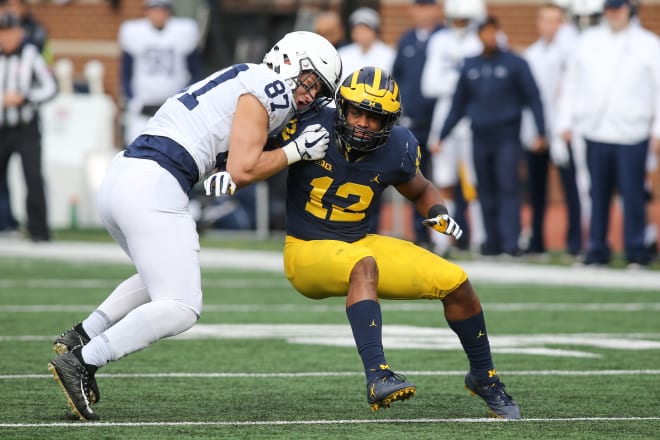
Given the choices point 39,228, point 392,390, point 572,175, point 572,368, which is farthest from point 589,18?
point 392,390

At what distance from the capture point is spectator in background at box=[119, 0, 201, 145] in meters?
16.5

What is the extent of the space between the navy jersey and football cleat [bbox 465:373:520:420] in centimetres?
80

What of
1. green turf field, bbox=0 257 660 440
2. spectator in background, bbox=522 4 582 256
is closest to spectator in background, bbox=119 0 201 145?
spectator in background, bbox=522 4 582 256

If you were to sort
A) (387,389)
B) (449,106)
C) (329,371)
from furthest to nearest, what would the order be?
(449,106) < (329,371) < (387,389)

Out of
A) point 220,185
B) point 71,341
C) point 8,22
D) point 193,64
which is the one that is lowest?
point 193,64

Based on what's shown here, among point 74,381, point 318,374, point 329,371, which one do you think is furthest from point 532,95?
point 74,381

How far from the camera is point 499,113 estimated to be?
1438cm

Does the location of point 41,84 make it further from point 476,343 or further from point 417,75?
point 476,343

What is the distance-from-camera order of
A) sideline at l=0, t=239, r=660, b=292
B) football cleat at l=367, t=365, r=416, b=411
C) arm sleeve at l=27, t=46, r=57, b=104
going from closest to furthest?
football cleat at l=367, t=365, r=416, b=411 → sideline at l=0, t=239, r=660, b=292 → arm sleeve at l=27, t=46, r=57, b=104

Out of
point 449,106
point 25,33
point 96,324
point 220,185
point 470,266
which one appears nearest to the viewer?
point 220,185

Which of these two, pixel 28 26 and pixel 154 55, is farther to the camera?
pixel 28 26

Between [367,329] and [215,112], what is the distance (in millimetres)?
1063

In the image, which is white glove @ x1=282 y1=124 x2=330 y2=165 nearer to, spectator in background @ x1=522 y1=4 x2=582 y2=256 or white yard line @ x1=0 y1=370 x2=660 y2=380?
white yard line @ x1=0 y1=370 x2=660 y2=380

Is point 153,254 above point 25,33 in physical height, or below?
above
